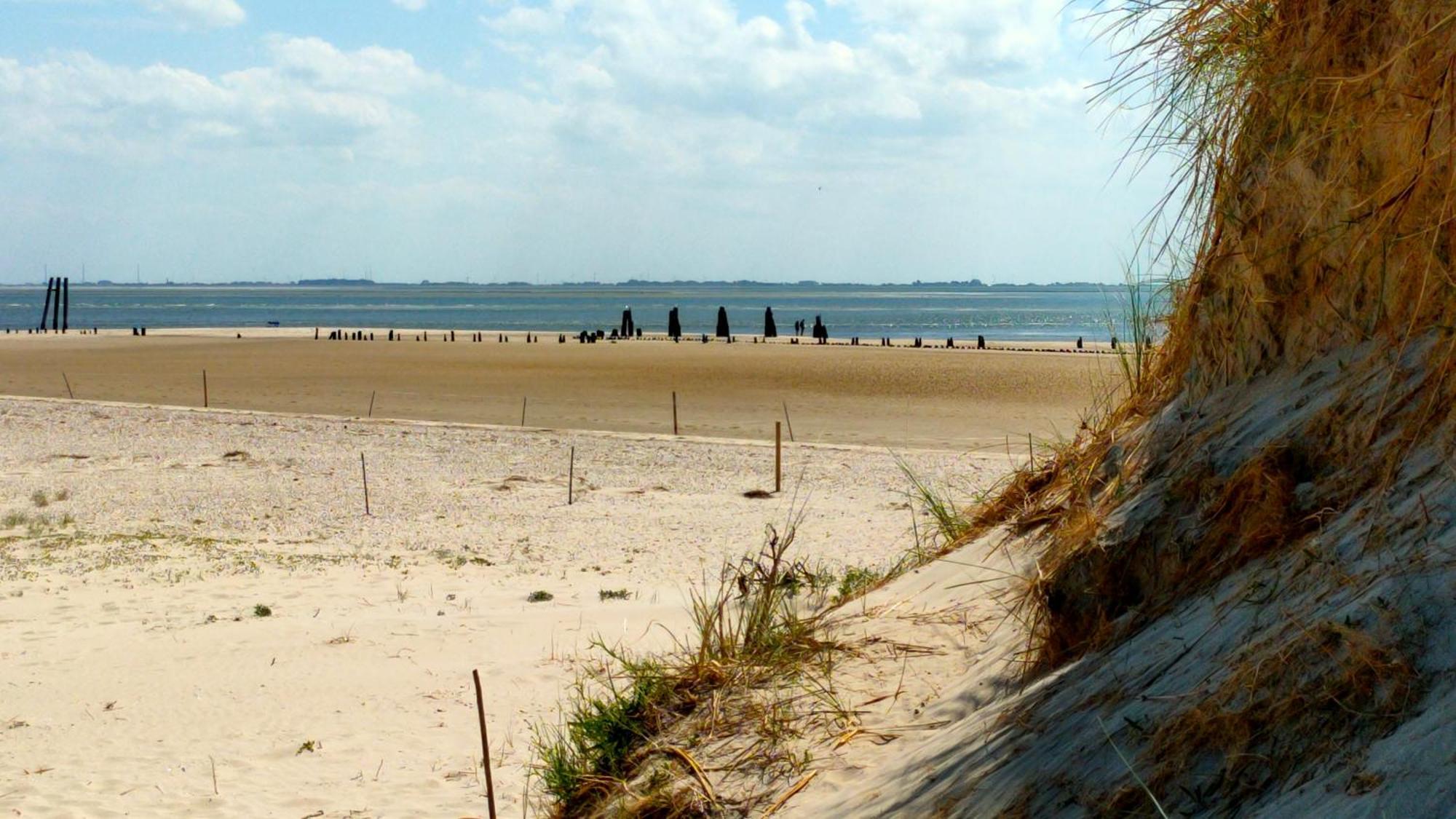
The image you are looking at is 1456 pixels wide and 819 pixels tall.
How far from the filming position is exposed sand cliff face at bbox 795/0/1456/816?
2535 millimetres

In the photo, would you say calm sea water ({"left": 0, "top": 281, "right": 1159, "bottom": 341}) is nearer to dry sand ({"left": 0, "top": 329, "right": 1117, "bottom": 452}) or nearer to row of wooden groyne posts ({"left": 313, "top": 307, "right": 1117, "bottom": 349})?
row of wooden groyne posts ({"left": 313, "top": 307, "right": 1117, "bottom": 349})

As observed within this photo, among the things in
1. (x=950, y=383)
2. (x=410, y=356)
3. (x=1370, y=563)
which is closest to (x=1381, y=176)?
(x=1370, y=563)

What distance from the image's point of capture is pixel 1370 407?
341 cm

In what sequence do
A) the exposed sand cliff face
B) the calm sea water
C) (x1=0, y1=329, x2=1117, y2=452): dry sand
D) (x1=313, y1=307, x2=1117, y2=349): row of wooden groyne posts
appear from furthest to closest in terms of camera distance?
the calm sea water
(x1=313, y1=307, x2=1117, y2=349): row of wooden groyne posts
(x1=0, y1=329, x2=1117, y2=452): dry sand
the exposed sand cliff face

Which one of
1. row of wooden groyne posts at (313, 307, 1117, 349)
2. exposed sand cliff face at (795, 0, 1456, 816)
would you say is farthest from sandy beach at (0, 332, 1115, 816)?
row of wooden groyne posts at (313, 307, 1117, 349)

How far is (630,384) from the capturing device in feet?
104

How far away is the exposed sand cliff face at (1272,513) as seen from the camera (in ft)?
8.32

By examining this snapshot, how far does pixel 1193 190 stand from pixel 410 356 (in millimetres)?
39010

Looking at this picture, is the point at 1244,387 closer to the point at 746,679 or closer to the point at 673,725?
the point at 746,679

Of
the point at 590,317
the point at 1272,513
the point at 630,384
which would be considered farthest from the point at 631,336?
the point at 1272,513

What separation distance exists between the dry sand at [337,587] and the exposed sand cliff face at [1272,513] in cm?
265

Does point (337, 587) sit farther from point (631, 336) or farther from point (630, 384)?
point (631, 336)

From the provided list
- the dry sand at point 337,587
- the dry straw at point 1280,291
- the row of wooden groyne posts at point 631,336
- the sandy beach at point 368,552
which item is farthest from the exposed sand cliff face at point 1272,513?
the row of wooden groyne posts at point 631,336

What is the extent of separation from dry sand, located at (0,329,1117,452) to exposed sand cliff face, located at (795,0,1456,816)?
1583 centimetres
